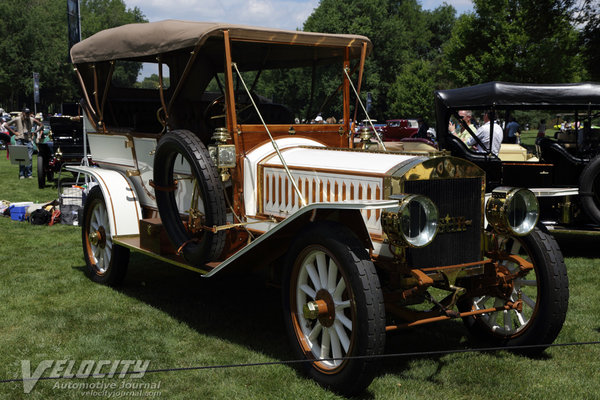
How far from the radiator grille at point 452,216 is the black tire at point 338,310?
20.1 inches

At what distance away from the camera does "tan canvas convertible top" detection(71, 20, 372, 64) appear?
16.4 feet

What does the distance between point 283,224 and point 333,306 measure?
1.95 ft

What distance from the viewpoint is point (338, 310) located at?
389 centimetres

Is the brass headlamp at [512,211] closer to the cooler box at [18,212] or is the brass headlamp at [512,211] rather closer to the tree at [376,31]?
the cooler box at [18,212]

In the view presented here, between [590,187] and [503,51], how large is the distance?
29.4 m

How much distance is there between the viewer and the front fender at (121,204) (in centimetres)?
606

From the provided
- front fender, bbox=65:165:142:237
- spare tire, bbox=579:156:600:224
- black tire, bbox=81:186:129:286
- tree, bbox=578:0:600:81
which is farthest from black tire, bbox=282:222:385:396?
tree, bbox=578:0:600:81

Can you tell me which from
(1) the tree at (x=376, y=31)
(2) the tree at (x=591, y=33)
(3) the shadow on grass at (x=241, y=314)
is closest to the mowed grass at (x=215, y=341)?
(3) the shadow on grass at (x=241, y=314)

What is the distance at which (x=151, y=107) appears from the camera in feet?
21.9

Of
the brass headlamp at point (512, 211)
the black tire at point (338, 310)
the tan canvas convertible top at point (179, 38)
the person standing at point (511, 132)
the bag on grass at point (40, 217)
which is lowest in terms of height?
the bag on grass at point (40, 217)

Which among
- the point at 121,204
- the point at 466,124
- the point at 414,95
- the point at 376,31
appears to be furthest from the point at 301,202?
the point at 376,31

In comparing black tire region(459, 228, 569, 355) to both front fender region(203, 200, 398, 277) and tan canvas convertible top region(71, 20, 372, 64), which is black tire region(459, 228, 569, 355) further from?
tan canvas convertible top region(71, 20, 372, 64)

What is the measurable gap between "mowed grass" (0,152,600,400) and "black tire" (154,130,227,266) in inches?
26.0

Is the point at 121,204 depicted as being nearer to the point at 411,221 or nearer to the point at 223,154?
the point at 223,154
